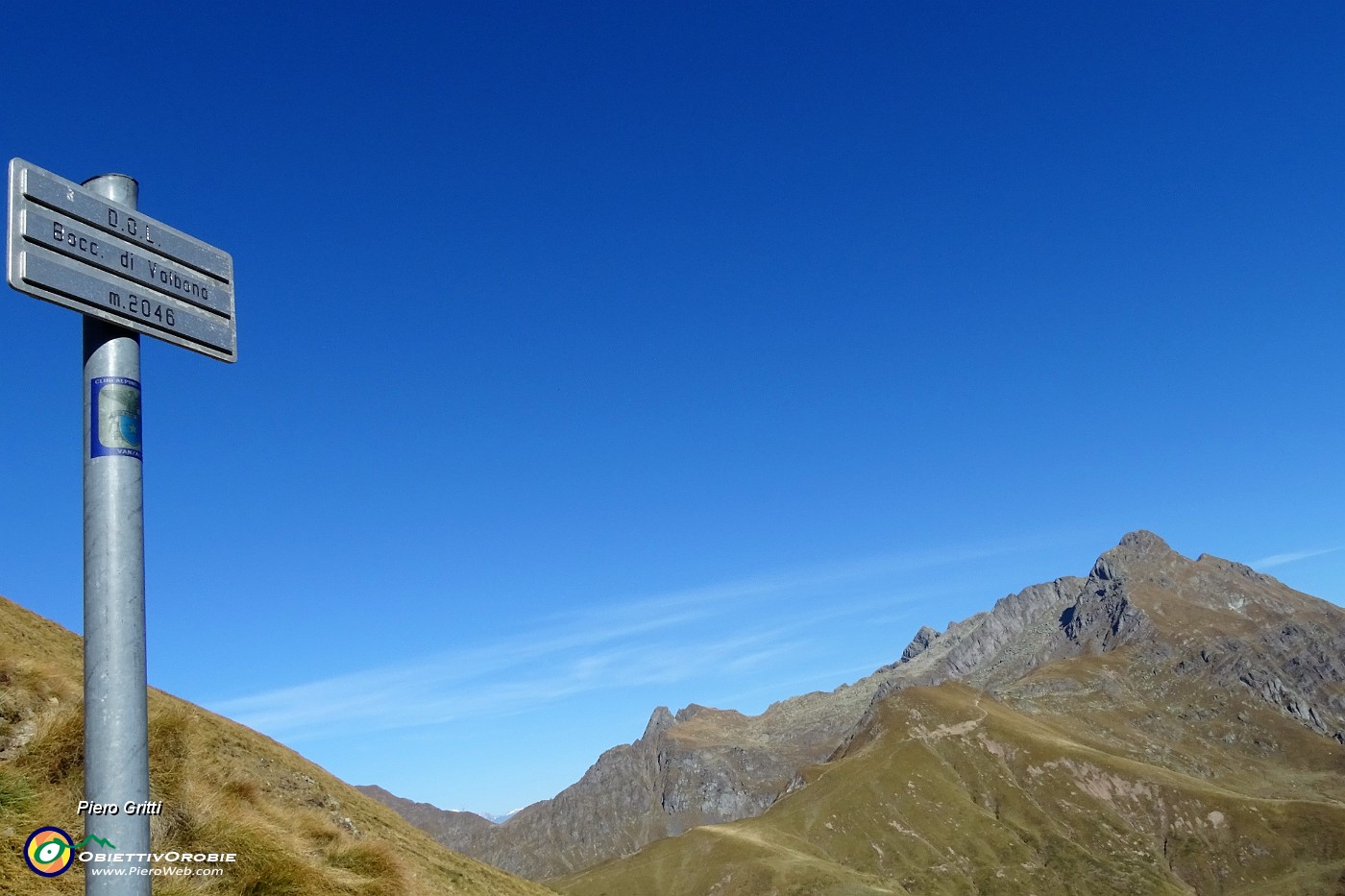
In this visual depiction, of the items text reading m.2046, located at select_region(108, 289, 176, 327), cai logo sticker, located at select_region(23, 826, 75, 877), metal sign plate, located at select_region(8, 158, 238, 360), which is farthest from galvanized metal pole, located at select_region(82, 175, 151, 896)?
cai logo sticker, located at select_region(23, 826, 75, 877)

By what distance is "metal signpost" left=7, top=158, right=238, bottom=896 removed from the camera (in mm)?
6277

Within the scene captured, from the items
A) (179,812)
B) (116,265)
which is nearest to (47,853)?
(179,812)

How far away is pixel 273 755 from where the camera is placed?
135 ft

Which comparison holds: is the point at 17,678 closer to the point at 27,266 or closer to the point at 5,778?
the point at 5,778

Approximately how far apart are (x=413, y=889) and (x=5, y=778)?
6.06 meters

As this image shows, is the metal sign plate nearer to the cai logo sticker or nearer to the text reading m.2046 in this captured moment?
the text reading m.2046

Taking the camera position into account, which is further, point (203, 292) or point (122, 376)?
point (203, 292)

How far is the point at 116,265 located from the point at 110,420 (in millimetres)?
1168

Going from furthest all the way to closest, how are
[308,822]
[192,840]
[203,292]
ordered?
1. [308,822]
2. [192,840]
3. [203,292]

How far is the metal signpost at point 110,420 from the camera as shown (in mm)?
6277

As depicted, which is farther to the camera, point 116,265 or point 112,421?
point 116,265

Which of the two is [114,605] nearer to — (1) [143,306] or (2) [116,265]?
(1) [143,306]

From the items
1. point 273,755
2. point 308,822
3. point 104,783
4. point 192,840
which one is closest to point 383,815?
point 273,755

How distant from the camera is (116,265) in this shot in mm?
6926
